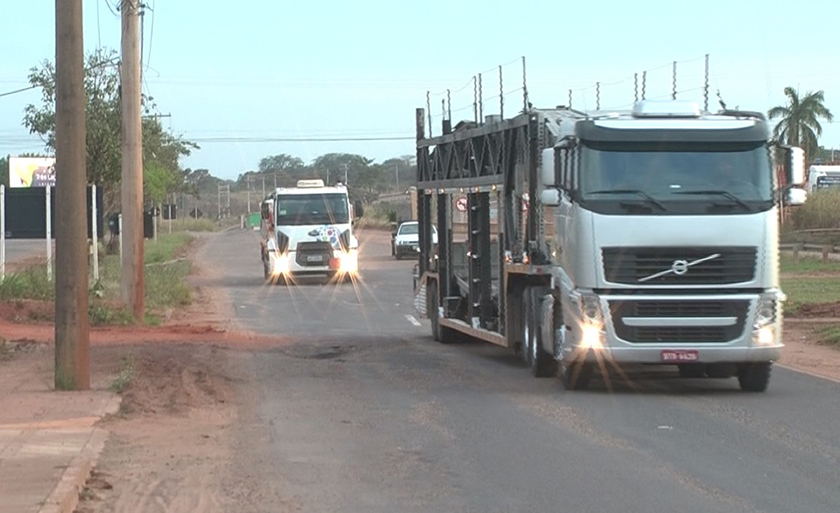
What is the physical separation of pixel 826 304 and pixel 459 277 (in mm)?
9598

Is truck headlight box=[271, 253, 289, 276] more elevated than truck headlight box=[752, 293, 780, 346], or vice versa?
truck headlight box=[752, 293, 780, 346]

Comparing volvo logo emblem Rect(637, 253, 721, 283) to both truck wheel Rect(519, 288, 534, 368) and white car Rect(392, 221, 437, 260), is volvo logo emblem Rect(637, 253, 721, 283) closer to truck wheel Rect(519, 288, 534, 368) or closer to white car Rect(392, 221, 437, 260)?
truck wheel Rect(519, 288, 534, 368)

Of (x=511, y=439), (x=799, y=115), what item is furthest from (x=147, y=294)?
(x=799, y=115)

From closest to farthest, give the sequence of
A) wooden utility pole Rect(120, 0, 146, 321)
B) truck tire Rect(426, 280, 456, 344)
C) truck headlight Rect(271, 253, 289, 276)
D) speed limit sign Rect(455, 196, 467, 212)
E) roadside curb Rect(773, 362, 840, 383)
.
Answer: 1. roadside curb Rect(773, 362, 840, 383)
2. speed limit sign Rect(455, 196, 467, 212)
3. truck tire Rect(426, 280, 456, 344)
4. wooden utility pole Rect(120, 0, 146, 321)
5. truck headlight Rect(271, 253, 289, 276)

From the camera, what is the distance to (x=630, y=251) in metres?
14.0

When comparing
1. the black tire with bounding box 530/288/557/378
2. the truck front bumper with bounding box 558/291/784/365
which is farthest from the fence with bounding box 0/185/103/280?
the truck front bumper with bounding box 558/291/784/365

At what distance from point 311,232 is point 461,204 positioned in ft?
70.5

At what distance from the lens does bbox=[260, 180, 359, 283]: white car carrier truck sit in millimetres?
40562

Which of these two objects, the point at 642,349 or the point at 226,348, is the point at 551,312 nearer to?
the point at 642,349

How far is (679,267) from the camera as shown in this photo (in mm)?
14078

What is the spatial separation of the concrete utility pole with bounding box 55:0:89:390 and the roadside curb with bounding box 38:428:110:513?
3.12 metres

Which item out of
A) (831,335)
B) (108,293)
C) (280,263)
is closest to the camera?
(831,335)

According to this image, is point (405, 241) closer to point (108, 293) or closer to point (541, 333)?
point (108, 293)

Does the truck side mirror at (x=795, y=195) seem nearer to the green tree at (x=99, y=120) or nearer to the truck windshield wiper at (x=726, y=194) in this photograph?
the truck windshield wiper at (x=726, y=194)
